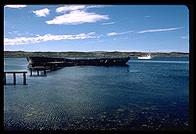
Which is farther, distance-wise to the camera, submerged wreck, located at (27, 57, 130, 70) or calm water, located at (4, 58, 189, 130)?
submerged wreck, located at (27, 57, 130, 70)

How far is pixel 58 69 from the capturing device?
47.5 metres

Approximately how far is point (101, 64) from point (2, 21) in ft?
150

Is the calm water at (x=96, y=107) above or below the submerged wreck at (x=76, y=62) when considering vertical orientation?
below

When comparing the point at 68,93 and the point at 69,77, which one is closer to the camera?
the point at 68,93

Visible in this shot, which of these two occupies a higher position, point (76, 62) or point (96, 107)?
point (76, 62)

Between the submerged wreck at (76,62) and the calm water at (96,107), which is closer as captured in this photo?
the calm water at (96,107)

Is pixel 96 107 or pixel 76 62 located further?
pixel 76 62

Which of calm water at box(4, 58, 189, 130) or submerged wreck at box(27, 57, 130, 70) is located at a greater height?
submerged wreck at box(27, 57, 130, 70)
